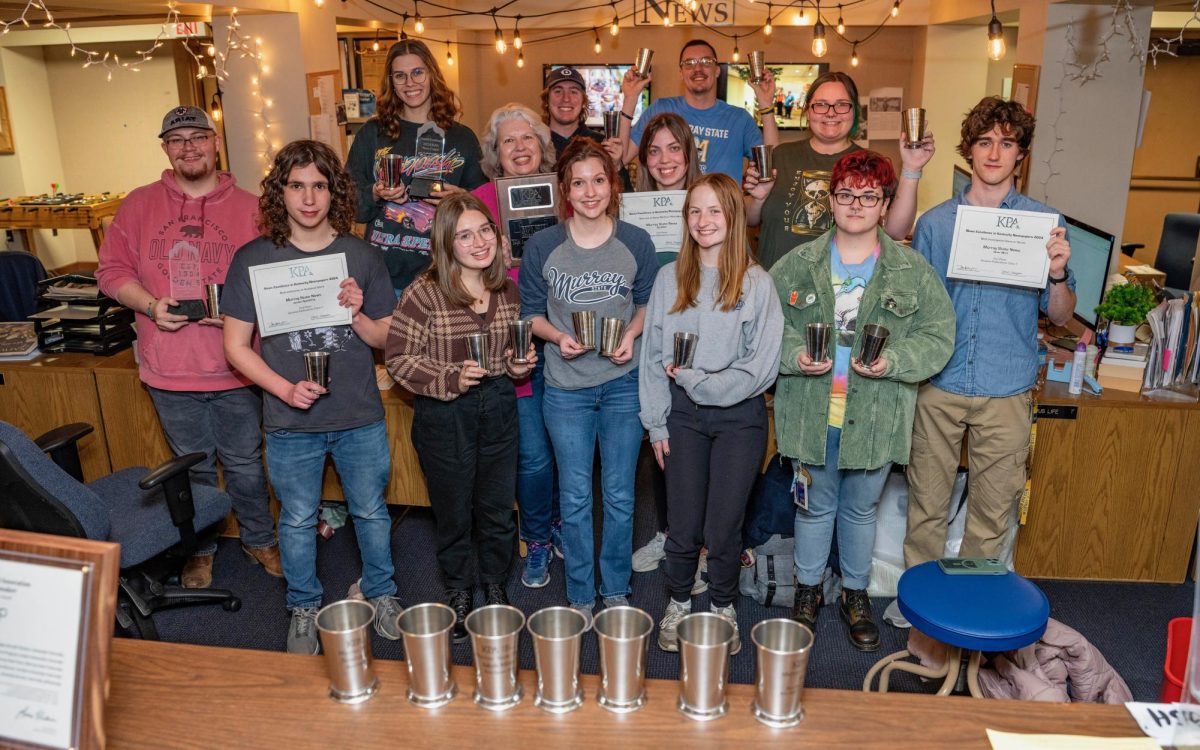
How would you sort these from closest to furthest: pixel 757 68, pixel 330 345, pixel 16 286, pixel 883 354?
pixel 883 354 < pixel 330 345 < pixel 757 68 < pixel 16 286

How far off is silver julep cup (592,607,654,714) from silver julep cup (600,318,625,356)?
1380 mm

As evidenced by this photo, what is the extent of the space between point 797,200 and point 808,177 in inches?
3.7

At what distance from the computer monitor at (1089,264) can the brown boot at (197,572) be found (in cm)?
350

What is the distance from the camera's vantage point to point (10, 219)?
28.4 ft

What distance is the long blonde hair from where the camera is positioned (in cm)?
289

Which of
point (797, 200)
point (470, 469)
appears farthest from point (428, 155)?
point (797, 200)

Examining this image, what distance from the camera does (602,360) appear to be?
3.08 m

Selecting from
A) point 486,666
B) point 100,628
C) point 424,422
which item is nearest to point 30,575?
point 100,628

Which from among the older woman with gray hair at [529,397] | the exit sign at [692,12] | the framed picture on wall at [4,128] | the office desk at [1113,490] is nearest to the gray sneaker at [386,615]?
the older woman with gray hair at [529,397]

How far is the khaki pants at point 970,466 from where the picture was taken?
3.15 m

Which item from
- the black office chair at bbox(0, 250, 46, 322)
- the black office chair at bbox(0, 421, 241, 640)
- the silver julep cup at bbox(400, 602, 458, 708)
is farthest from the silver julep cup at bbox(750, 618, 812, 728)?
the black office chair at bbox(0, 250, 46, 322)

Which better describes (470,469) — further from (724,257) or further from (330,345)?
(724,257)

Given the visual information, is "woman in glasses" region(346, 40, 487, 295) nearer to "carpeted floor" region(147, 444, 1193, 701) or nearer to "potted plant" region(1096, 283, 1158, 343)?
"carpeted floor" region(147, 444, 1193, 701)

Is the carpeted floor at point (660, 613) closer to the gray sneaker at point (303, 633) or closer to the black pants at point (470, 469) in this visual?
the gray sneaker at point (303, 633)
